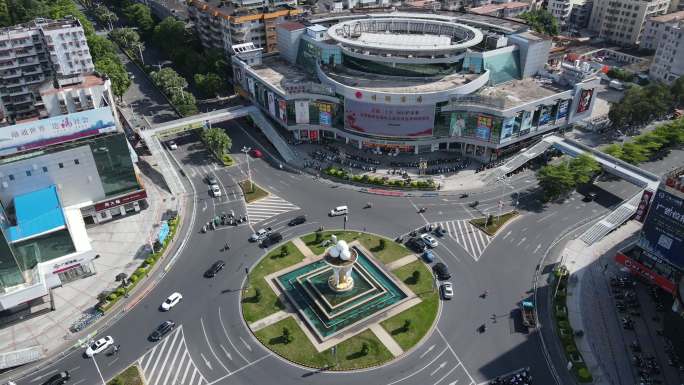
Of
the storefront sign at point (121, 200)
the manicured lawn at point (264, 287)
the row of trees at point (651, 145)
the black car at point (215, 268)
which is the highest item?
the row of trees at point (651, 145)

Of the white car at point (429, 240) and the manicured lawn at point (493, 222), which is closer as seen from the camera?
the white car at point (429, 240)

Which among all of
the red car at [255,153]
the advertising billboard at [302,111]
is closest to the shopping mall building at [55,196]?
the red car at [255,153]

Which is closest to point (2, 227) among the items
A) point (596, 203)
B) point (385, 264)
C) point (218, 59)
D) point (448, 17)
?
point (385, 264)

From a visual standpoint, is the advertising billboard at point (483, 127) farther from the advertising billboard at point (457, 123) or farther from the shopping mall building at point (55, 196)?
the shopping mall building at point (55, 196)

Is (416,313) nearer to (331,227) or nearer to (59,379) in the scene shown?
(331,227)

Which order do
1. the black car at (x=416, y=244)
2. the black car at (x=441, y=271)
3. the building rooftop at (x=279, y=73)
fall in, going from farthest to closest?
the building rooftop at (x=279, y=73) < the black car at (x=416, y=244) < the black car at (x=441, y=271)

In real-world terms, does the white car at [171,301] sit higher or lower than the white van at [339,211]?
lower

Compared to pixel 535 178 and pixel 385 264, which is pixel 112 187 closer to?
pixel 385 264

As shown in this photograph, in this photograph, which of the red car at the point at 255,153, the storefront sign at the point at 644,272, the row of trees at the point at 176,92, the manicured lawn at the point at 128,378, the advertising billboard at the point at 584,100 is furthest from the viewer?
the row of trees at the point at 176,92
